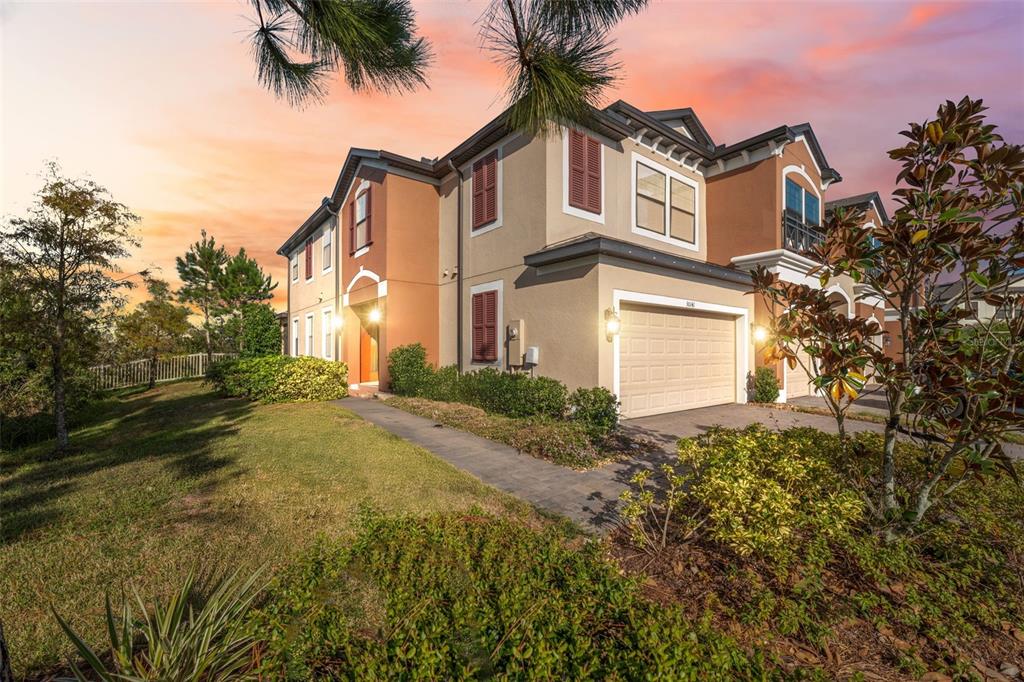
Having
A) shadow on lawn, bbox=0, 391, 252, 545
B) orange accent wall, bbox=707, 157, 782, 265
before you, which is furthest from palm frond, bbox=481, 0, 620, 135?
orange accent wall, bbox=707, 157, 782, 265

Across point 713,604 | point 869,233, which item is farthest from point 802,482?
point 869,233

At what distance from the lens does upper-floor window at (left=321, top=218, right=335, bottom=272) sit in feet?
59.6

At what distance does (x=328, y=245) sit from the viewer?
18.6m

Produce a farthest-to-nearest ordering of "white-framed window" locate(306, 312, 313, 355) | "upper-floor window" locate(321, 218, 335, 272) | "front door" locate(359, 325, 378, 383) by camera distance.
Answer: "white-framed window" locate(306, 312, 313, 355), "upper-floor window" locate(321, 218, 335, 272), "front door" locate(359, 325, 378, 383)

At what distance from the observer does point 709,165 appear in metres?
14.3

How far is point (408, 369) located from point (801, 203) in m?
14.8

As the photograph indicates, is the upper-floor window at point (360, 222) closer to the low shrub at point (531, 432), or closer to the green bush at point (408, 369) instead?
the green bush at point (408, 369)

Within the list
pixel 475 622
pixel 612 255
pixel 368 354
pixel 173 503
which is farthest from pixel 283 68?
pixel 368 354

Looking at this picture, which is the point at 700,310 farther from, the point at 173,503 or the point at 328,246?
the point at 328,246

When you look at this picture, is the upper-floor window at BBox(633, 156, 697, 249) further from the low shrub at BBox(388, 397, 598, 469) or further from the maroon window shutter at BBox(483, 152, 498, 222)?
the low shrub at BBox(388, 397, 598, 469)

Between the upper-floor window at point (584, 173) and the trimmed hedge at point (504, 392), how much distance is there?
472cm

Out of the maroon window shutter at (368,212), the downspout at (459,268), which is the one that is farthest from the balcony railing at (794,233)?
the maroon window shutter at (368,212)

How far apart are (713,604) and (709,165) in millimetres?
14885

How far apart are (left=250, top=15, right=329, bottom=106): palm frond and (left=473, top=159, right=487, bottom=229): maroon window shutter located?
8.33 m
